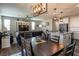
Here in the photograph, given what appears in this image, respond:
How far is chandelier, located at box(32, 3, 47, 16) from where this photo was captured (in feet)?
5.74

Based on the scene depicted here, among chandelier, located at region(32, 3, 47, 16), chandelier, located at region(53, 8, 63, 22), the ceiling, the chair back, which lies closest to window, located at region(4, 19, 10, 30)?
the ceiling

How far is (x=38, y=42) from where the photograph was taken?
203 cm

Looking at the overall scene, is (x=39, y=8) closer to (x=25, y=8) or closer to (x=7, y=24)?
(x=25, y=8)

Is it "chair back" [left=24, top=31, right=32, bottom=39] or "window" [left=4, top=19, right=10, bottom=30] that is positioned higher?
"window" [left=4, top=19, right=10, bottom=30]

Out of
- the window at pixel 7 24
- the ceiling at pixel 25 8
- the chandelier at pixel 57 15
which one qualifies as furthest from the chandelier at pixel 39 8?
the window at pixel 7 24

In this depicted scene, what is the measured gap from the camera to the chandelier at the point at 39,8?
5.74 feet

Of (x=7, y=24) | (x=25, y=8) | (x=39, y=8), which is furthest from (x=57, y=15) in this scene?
(x=7, y=24)

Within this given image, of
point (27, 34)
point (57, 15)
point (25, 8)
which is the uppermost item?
point (25, 8)

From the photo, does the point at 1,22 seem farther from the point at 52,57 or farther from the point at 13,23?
the point at 52,57

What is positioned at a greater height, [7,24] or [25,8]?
[25,8]

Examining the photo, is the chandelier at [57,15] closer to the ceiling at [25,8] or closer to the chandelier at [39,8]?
the ceiling at [25,8]

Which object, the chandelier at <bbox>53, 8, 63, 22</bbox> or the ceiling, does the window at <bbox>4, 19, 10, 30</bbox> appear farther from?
the chandelier at <bbox>53, 8, 63, 22</bbox>

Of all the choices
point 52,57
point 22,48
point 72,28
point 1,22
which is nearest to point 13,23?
point 1,22

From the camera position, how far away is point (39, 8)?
1780mm
